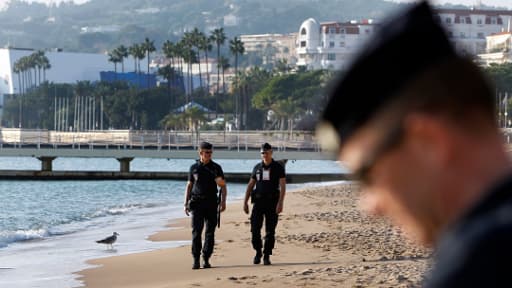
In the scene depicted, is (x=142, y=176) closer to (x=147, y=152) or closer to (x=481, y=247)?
(x=147, y=152)

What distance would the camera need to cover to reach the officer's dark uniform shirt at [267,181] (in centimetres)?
1298

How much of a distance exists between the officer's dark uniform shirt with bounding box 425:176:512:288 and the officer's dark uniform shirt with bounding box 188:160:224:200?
11.1 m

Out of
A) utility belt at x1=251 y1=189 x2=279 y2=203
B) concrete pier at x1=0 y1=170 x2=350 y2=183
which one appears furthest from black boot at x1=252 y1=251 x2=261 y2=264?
concrete pier at x1=0 y1=170 x2=350 y2=183

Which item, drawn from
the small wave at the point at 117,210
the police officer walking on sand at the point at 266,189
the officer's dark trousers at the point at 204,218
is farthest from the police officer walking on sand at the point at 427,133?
the small wave at the point at 117,210

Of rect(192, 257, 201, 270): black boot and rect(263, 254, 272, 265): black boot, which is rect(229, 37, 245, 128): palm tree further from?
rect(192, 257, 201, 270): black boot

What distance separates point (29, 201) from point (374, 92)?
1584 inches

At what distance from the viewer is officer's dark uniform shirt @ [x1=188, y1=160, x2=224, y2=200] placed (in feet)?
41.1

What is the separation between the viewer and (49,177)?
165ft

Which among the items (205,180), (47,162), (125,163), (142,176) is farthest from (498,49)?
(205,180)

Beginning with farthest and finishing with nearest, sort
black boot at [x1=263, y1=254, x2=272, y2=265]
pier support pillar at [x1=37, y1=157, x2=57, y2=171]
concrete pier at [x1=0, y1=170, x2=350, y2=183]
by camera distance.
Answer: pier support pillar at [x1=37, y1=157, x2=57, y2=171], concrete pier at [x1=0, y1=170, x2=350, y2=183], black boot at [x1=263, y1=254, x2=272, y2=265]

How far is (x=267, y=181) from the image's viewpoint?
13.0 meters

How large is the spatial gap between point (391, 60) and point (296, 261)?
1300 centimetres

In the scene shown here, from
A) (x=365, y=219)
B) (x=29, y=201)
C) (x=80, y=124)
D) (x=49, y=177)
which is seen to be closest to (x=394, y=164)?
(x=365, y=219)

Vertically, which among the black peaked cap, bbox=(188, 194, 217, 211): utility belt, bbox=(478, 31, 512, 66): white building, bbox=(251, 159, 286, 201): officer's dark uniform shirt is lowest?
bbox=(188, 194, 217, 211): utility belt
